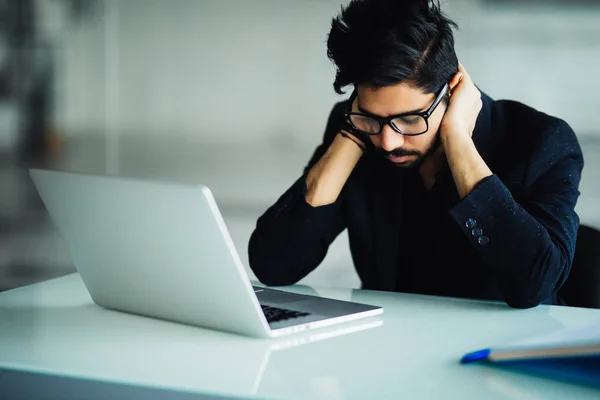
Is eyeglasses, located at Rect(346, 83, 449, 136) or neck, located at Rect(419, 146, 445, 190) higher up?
eyeglasses, located at Rect(346, 83, 449, 136)

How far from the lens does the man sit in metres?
1.50

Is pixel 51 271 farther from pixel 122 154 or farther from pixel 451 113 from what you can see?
pixel 451 113

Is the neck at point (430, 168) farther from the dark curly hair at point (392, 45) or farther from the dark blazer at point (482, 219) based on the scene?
the dark curly hair at point (392, 45)

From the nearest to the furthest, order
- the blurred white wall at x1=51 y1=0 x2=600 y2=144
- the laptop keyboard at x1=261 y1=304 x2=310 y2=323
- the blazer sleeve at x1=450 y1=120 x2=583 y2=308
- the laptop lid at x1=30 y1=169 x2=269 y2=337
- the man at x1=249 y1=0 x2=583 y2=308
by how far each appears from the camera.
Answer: the laptop lid at x1=30 y1=169 x2=269 y2=337, the laptop keyboard at x1=261 y1=304 x2=310 y2=323, the blazer sleeve at x1=450 y1=120 x2=583 y2=308, the man at x1=249 y1=0 x2=583 y2=308, the blurred white wall at x1=51 y1=0 x2=600 y2=144

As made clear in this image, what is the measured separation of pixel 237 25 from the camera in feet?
14.9

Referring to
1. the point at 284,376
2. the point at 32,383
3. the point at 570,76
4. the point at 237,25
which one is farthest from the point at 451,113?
the point at 237,25

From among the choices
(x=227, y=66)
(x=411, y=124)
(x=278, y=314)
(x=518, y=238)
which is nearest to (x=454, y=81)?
(x=411, y=124)

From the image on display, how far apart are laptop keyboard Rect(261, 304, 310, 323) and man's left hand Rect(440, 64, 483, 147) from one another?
55cm

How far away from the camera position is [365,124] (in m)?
1.57

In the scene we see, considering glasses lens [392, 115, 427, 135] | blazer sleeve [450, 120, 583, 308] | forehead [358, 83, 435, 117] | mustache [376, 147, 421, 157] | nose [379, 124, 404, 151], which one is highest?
forehead [358, 83, 435, 117]

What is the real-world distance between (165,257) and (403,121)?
0.68 metres

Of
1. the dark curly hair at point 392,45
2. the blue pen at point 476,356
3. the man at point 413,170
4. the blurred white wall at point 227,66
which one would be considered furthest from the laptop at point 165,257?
the blurred white wall at point 227,66

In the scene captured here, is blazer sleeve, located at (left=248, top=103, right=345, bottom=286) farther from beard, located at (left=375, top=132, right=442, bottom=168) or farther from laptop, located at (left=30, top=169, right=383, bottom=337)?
laptop, located at (left=30, top=169, right=383, bottom=337)

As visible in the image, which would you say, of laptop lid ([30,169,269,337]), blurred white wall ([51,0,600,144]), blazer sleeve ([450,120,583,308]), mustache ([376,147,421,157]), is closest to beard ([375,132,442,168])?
mustache ([376,147,421,157])
